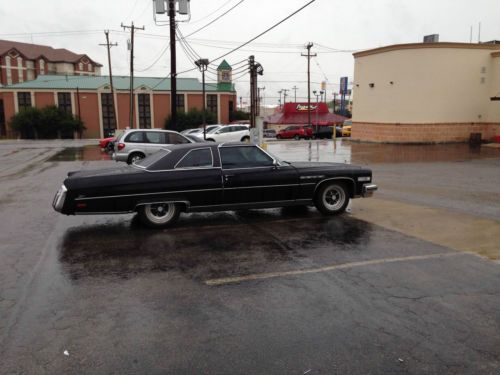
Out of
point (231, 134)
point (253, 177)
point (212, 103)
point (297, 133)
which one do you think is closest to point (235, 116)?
point (212, 103)

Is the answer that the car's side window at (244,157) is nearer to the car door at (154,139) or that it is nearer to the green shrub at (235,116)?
the car door at (154,139)

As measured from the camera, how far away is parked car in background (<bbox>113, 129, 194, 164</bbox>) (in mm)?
16844

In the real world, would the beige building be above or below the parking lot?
above

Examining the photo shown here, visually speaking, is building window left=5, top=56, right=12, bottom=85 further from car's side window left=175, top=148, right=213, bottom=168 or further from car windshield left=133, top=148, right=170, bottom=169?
car's side window left=175, top=148, right=213, bottom=168

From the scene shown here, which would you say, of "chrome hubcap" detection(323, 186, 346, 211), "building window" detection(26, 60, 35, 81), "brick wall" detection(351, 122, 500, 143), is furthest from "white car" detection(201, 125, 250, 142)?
"building window" detection(26, 60, 35, 81)

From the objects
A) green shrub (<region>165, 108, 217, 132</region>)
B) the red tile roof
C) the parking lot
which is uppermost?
the red tile roof

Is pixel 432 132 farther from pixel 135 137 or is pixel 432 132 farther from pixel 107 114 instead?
pixel 107 114

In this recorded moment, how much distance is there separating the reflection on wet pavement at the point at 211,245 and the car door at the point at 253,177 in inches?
19.0

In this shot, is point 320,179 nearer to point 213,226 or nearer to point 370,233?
point 370,233

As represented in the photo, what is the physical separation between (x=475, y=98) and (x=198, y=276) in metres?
29.9

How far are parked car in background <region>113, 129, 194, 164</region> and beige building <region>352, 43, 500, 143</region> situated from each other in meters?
17.9

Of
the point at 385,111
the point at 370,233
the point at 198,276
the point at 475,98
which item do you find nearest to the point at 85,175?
the point at 198,276

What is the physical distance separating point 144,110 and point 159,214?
221ft

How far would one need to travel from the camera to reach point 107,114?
7181cm
